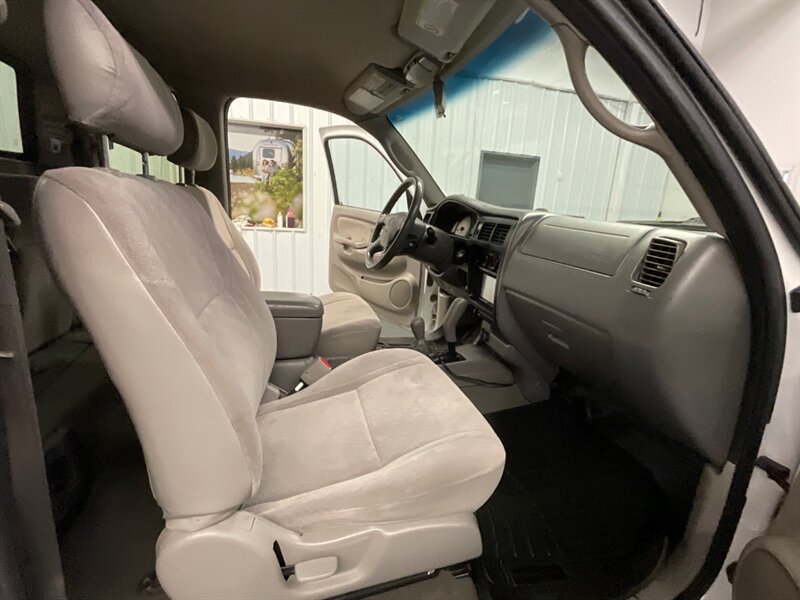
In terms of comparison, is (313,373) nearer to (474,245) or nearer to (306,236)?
(474,245)

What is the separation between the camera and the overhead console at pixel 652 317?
0.87 metres

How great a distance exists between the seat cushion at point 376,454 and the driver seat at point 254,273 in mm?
573

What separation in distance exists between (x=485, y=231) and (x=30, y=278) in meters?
1.52

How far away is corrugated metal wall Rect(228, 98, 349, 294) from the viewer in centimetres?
334

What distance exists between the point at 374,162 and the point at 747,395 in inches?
105

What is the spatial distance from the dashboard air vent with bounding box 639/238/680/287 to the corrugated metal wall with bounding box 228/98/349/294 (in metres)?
2.79

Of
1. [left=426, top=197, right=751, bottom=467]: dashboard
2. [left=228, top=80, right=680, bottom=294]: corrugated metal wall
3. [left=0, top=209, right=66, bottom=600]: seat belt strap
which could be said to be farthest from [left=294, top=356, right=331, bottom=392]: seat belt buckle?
[left=228, top=80, right=680, bottom=294]: corrugated metal wall

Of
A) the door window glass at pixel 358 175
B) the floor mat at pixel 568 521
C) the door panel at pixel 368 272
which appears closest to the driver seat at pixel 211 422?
the floor mat at pixel 568 521

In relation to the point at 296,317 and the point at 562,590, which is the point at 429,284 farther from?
the point at 562,590

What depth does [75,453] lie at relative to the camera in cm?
Result: 115

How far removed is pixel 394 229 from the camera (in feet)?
6.43

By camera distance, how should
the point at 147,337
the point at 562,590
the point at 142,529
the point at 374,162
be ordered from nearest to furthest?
the point at 147,337 < the point at 562,590 < the point at 142,529 < the point at 374,162

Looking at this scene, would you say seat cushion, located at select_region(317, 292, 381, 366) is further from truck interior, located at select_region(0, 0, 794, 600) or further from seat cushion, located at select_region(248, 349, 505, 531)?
seat cushion, located at select_region(248, 349, 505, 531)

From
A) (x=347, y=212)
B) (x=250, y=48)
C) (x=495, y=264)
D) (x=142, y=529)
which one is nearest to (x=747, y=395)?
(x=495, y=264)
